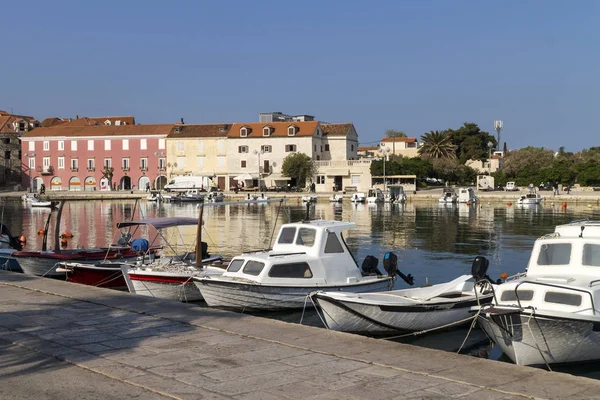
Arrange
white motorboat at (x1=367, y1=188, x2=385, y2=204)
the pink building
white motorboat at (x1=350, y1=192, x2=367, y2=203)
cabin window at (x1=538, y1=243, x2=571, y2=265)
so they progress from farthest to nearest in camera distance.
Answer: the pink building → white motorboat at (x1=350, y1=192, x2=367, y2=203) → white motorboat at (x1=367, y1=188, x2=385, y2=204) → cabin window at (x1=538, y1=243, x2=571, y2=265)

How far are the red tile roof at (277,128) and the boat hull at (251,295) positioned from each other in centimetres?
9107

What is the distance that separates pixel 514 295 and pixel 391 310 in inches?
115

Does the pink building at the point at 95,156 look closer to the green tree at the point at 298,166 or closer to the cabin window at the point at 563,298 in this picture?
the green tree at the point at 298,166

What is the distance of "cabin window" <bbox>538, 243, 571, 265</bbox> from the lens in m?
16.4

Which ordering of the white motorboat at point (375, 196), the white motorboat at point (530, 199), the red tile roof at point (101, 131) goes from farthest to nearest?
the red tile roof at point (101, 131)
the white motorboat at point (375, 196)
the white motorboat at point (530, 199)

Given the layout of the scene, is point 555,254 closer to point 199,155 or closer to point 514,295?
point 514,295

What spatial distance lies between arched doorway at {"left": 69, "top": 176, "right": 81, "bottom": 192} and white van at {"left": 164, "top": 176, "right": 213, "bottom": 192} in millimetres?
16472

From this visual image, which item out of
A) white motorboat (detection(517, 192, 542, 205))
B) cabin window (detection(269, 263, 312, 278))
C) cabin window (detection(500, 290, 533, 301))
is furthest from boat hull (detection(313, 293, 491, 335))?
white motorboat (detection(517, 192, 542, 205))

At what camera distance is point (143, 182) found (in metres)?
117

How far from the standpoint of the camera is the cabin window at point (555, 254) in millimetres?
16375

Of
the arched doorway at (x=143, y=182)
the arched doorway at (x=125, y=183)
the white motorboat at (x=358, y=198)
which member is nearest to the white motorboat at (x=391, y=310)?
the white motorboat at (x=358, y=198)

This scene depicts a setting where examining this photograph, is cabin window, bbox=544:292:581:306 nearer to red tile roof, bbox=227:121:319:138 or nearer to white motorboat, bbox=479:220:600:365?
white motorboat, bbox=479:220:600:365

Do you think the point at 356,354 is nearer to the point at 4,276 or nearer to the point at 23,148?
the point at 4,276

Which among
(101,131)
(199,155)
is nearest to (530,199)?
(199,155)
